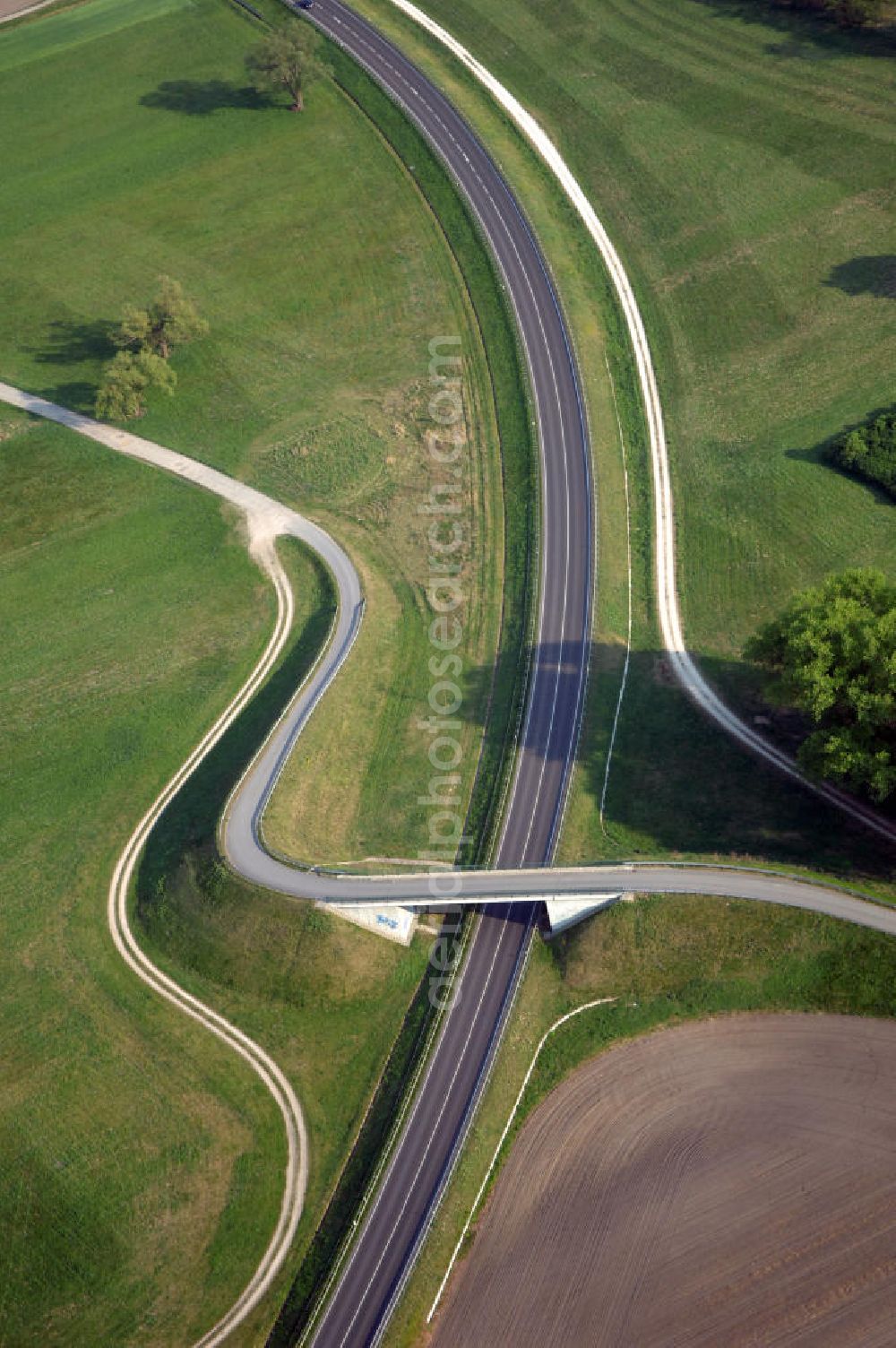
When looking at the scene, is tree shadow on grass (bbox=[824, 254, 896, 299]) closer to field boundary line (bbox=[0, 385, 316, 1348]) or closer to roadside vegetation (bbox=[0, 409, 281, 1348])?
field boundary line (bbox=[0, 385, 316, 1348])

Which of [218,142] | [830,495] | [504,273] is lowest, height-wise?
[830,495]

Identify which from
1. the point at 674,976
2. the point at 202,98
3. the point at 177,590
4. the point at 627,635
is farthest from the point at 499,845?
the point at 202,98

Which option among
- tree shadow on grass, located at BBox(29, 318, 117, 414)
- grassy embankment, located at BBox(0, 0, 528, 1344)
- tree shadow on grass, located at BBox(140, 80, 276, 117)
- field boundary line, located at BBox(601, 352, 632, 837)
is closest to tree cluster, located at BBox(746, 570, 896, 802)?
field boundary line, located at BBox(601, 352, 632, 837)

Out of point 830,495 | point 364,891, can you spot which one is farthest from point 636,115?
point 364,891

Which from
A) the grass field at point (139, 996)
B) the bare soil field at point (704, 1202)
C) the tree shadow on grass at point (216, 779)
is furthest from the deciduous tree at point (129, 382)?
the bare soil field at point (704, 1202)

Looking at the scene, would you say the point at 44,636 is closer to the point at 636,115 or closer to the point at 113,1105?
the point at 113,1105

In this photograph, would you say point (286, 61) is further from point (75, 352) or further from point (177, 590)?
point (177, 590)
